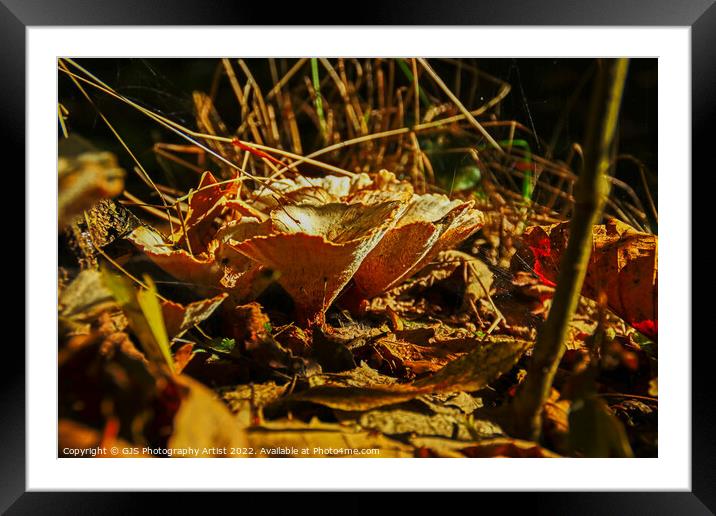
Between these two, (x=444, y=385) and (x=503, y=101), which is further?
(x=503, y=101)

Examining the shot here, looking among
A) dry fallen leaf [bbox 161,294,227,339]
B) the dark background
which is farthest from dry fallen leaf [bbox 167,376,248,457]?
the dark background

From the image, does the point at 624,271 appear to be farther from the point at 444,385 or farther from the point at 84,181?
the point at 84,181

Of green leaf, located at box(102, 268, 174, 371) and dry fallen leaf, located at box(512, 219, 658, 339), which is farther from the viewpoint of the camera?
dry fallen leaf, located at box(512, 219, 658, 339)

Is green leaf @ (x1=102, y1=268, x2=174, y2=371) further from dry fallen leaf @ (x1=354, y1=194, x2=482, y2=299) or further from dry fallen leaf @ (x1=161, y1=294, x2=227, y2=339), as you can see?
dry fallen leaf @ (x1=354, y1=194, x2=482, y2=299)

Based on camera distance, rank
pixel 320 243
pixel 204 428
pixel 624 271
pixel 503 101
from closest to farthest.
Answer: pixel 204 428 → pixel 320 243 → pixel 624 271 → pixel 503 101

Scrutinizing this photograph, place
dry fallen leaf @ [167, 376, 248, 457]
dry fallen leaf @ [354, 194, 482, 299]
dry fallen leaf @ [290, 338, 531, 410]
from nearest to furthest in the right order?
dry fallen leaf @ [167, 376, 248, 457] < dry fallen leaf @ [290, 338, 531, 410] < dry fallen leaf @ [354, 194, 482, 299]

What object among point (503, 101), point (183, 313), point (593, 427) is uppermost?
point (503, 101)
